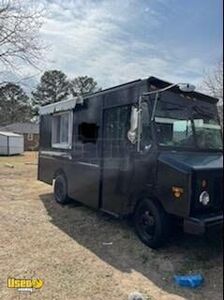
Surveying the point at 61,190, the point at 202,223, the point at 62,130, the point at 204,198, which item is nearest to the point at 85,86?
the point at 62,130

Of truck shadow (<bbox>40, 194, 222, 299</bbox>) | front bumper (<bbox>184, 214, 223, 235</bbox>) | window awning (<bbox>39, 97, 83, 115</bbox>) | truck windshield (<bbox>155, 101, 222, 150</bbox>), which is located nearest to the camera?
front bumper (<bbox>184, 214, 223, 235</bbox>)

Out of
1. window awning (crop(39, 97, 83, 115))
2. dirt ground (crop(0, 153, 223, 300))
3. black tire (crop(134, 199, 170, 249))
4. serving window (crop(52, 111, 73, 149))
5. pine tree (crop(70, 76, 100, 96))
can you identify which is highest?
pine tree (crop(70, 76, 100, 96))

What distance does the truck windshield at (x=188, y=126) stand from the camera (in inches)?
214

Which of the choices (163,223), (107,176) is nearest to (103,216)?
(107,176)

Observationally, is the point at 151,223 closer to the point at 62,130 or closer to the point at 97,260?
the point at 97,260

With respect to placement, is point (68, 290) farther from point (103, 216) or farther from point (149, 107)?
point (103, 216)

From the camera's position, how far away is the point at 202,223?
175 inches

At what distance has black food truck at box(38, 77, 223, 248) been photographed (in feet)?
15.4

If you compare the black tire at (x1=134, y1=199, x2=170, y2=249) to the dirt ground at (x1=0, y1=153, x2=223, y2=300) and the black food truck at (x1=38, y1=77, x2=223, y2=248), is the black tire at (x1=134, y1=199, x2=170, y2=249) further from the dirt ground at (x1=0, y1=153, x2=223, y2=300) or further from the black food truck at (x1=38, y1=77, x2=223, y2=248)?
the dirt ground at (x1=0, y1=153, x2=223, y2=300)

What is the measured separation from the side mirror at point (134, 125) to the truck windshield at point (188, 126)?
307 mm

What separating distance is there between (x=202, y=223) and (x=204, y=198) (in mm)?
355

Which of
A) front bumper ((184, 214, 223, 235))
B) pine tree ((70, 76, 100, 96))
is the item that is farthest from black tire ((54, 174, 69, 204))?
front bumper ((184, 214, 223, 235))

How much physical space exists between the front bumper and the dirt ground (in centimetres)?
29

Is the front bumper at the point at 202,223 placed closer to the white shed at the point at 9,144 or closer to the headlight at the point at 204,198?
the headlight at the point at 204,198
